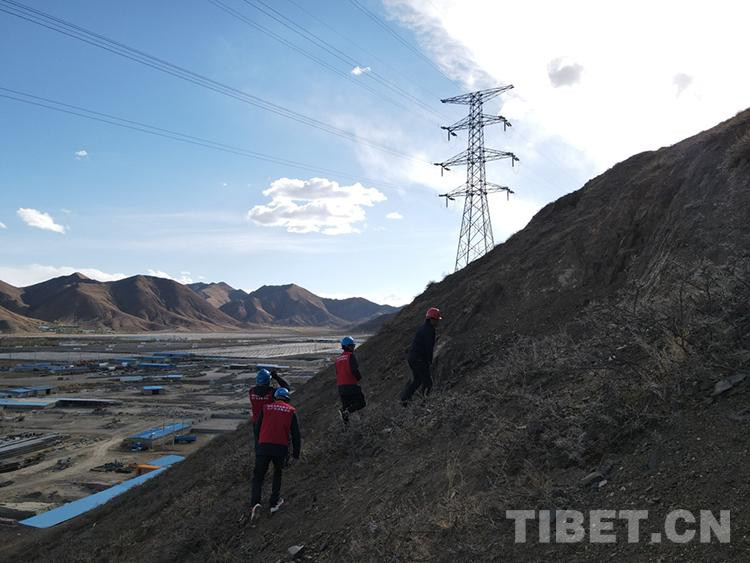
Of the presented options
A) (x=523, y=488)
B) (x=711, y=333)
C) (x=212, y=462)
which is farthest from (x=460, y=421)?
(x=212, y=462)

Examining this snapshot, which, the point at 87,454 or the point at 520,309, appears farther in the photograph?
the point at 87,454

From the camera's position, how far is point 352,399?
855cm

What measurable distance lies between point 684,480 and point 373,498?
3.22m

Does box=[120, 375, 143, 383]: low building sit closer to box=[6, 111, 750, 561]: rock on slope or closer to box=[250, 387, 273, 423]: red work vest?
box=[6, 111, 750, 561]: rock on slope

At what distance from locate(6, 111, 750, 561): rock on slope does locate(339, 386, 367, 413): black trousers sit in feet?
1.37

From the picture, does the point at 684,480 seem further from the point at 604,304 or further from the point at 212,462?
the point at 212,462

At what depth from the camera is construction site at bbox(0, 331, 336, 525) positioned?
20281 mm

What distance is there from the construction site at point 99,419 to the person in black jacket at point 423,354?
41.0ft

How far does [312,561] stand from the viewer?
16.8 ft

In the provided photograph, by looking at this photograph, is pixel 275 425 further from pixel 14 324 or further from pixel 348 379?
pixel 14 324

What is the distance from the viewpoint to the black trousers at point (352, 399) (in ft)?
27.9

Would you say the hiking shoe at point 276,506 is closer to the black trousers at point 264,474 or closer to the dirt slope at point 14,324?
the black trousers at point 264,474
